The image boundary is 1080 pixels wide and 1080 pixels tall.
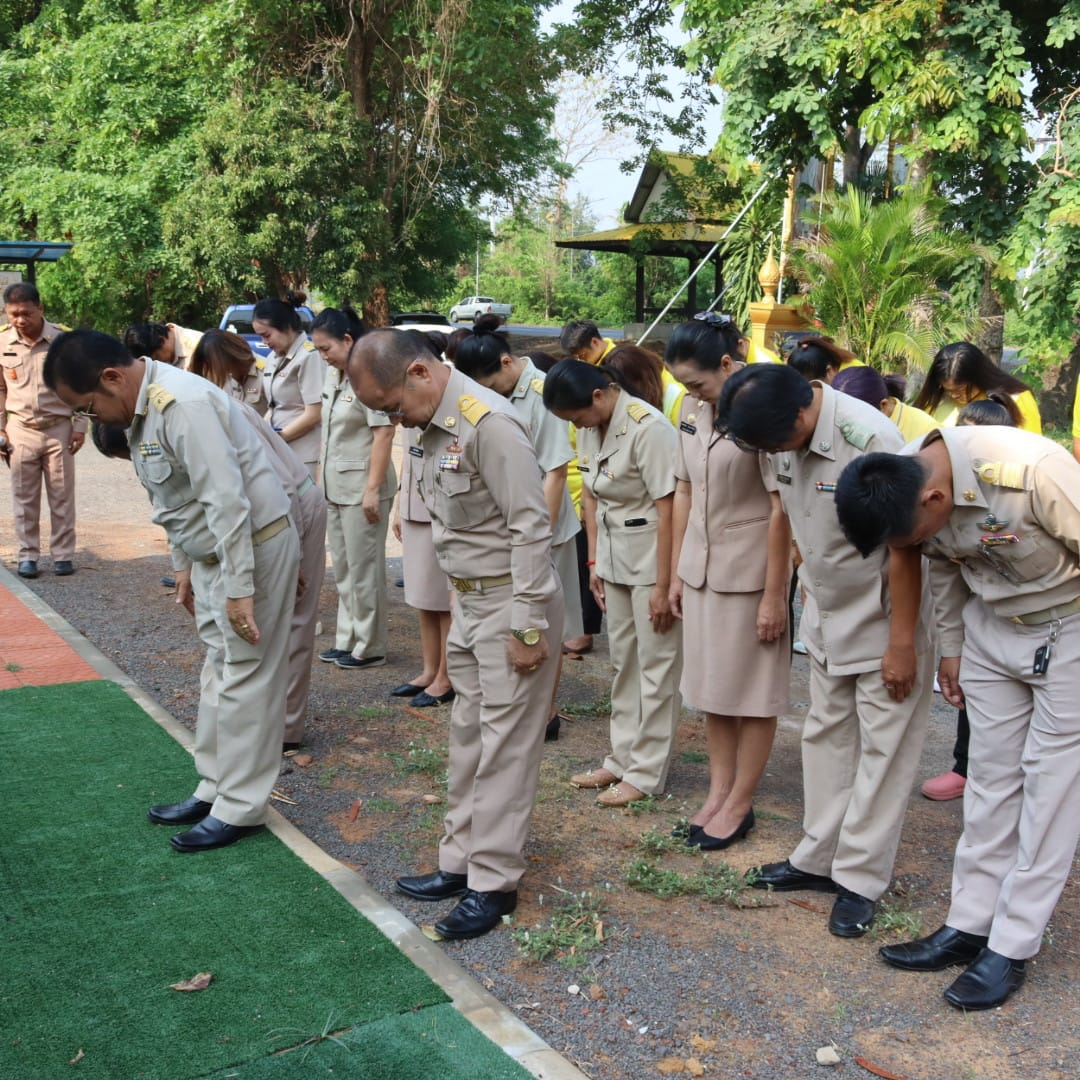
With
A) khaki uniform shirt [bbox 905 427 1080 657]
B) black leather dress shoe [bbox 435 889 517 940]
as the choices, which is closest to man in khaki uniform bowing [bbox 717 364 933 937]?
khaki uniform shirt [bbox 905 427 1080 657]

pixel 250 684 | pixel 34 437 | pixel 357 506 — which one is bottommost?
pixel 250 684

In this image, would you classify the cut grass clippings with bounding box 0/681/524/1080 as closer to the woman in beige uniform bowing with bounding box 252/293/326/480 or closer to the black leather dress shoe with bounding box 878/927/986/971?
the black leather dress shoe with bounding box 878/927/986/971

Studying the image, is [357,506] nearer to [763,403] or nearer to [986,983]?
[763,403]

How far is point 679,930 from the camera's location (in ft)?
11.6

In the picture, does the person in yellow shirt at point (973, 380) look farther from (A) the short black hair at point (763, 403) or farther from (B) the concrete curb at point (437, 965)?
(B) the concrete curb at point (437, 965)

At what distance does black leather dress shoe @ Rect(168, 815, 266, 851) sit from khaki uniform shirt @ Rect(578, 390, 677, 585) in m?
1.65

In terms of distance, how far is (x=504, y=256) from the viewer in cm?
5406

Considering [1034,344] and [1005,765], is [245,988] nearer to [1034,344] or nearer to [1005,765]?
[1005,765]

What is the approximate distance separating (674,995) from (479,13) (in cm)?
1822

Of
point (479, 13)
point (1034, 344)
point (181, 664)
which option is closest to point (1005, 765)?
point (181, 664)

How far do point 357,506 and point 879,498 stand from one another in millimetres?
3748

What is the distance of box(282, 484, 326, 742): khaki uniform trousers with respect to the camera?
4.96 meters

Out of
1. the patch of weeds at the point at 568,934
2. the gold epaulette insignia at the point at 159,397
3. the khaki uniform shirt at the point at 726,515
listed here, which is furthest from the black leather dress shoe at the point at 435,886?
the gold epaulette insignia at the point at 159,397

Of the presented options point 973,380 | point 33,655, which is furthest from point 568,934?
point 33,655
